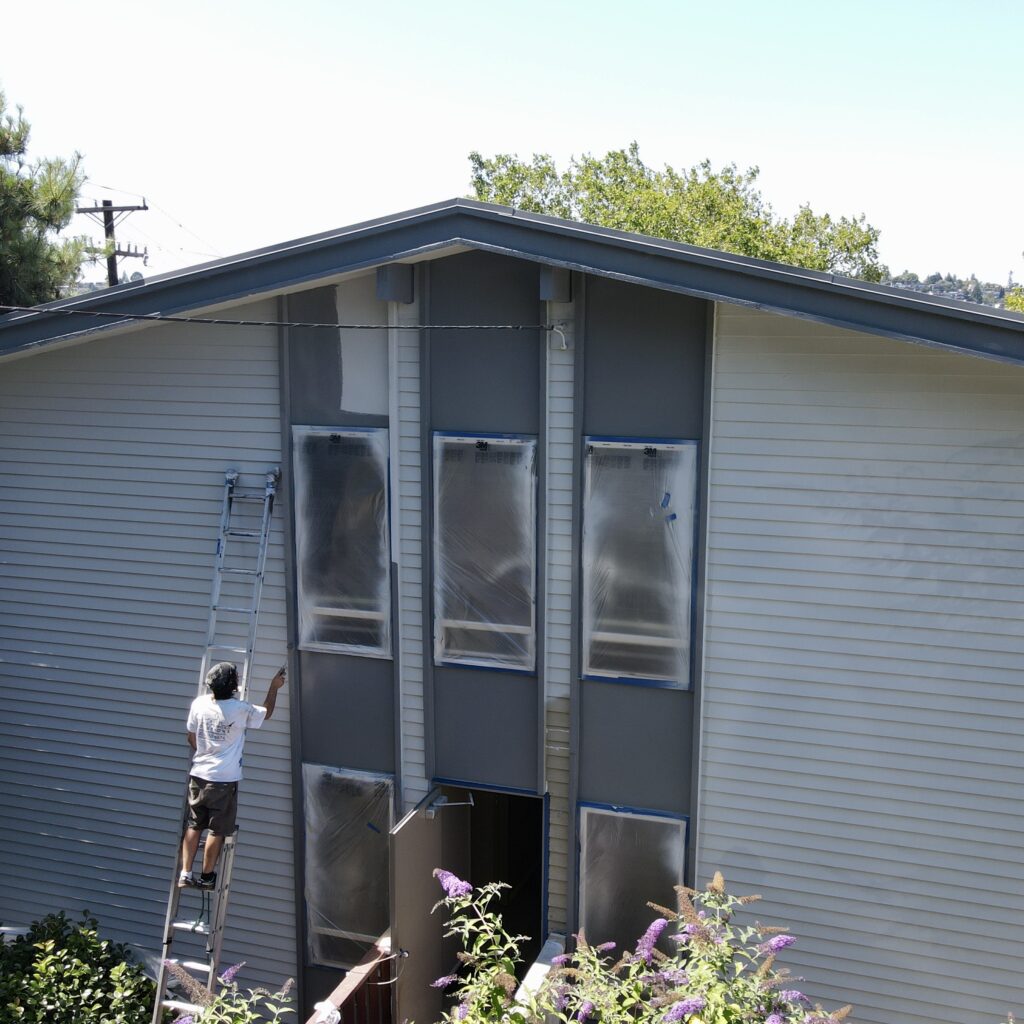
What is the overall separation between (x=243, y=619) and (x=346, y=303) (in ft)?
8.74

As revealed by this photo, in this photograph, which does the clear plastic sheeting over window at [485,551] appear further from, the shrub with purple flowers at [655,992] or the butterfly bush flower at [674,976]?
the butterfly bush flower at [674,976]

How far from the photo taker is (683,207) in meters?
39.9

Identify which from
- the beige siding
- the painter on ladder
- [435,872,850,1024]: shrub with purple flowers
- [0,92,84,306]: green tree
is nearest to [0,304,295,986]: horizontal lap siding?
the painter on ladder

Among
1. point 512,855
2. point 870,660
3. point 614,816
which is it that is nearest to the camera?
point 870,660

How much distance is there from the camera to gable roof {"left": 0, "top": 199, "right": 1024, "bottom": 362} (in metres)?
5.91

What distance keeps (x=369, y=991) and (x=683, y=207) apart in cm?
3683

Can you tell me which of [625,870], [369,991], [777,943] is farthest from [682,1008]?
[369,991]

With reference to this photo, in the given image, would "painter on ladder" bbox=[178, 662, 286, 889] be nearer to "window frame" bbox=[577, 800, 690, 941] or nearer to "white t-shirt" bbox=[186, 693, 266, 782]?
"white t-shirt" bbox=[186, 693, 266, 782]

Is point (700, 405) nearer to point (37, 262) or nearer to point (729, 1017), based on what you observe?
point (729, 1017)

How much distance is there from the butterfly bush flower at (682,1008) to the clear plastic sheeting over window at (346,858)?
398 cm

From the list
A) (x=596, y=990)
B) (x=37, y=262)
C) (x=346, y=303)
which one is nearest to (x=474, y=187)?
(x=37, y=262)

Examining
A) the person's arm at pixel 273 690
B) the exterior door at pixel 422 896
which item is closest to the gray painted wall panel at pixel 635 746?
the exterior door at pixel 422 896

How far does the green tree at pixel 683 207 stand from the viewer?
128ft

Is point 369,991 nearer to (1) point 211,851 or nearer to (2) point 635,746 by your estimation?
(1) point 211,851
